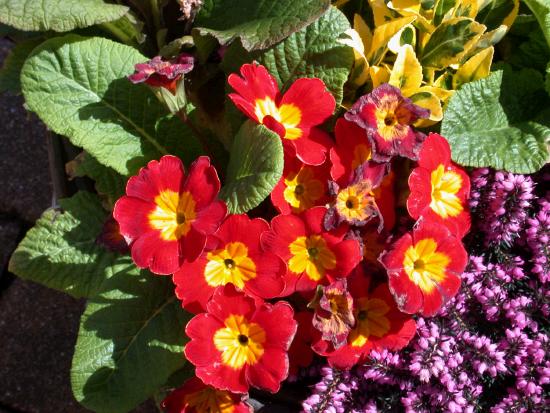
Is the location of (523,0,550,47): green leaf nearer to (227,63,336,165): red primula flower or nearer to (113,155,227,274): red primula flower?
(227,63,336,165): red primula flower

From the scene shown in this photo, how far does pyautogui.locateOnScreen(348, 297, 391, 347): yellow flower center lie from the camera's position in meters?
1.28

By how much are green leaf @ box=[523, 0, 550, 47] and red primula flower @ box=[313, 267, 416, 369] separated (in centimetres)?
57

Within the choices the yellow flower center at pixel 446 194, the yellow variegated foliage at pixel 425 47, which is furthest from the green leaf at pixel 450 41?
the yellow flower center at pixel 446 194

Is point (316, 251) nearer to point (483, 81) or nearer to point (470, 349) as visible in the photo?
point (470, 349)

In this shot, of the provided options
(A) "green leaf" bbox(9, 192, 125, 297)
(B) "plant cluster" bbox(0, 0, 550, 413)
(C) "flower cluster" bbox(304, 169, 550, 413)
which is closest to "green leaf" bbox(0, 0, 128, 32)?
(B) "plant cluster" bbox(0, 0, 550, 413)

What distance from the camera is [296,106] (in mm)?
1299

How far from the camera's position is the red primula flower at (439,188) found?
4.03 ft

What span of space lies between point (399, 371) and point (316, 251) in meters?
0.26

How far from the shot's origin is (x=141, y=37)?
1.57m

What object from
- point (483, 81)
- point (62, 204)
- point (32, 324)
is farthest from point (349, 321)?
point (32, 324)

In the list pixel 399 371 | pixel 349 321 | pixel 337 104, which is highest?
pixel 337 104

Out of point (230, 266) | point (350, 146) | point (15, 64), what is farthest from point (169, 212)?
point (15, 64)

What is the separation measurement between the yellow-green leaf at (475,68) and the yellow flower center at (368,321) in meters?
0.49

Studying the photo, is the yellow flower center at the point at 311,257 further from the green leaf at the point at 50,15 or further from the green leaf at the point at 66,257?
the green leaf at the point at 50,15
